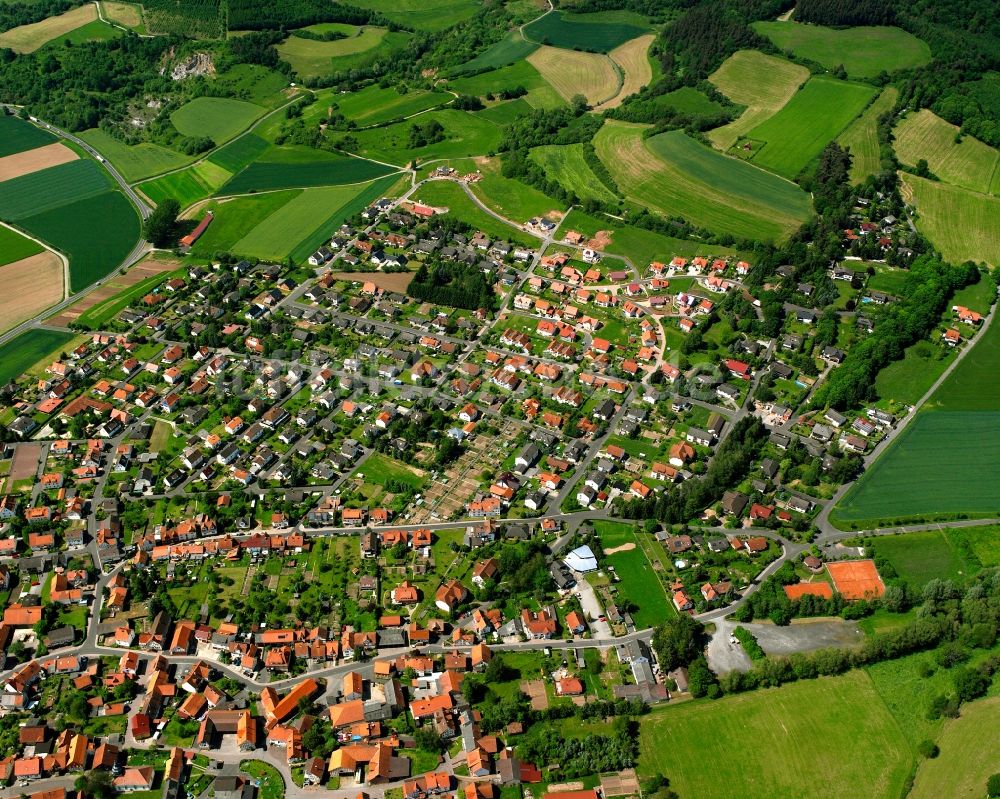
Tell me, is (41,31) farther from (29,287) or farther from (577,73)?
(577,73)

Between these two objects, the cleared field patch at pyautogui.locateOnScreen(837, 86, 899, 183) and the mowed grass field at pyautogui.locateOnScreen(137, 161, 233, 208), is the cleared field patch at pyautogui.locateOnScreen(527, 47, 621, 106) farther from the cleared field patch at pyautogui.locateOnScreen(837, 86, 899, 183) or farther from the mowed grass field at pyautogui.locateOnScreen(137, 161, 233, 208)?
the mowed grass field at pyautogui.locateOnScreen(137, 161, 233, 208)

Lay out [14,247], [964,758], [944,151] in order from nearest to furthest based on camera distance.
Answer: [964,758]
[14,247]
[944,151]

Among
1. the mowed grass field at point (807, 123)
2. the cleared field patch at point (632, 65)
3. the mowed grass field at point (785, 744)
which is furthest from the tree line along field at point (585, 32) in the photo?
the mowed grass field at point (785, 744)

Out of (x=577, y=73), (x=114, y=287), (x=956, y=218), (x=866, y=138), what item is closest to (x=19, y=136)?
(x=114, y=287)

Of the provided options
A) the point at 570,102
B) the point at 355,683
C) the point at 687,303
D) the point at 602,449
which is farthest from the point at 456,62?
the point at 355,683

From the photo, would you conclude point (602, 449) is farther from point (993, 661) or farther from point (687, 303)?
point (993, 661)

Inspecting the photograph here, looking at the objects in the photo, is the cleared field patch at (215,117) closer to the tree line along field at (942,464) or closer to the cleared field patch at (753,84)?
the cleared field patch at (753,84)

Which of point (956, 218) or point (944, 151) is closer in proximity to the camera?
point (956, 218)
